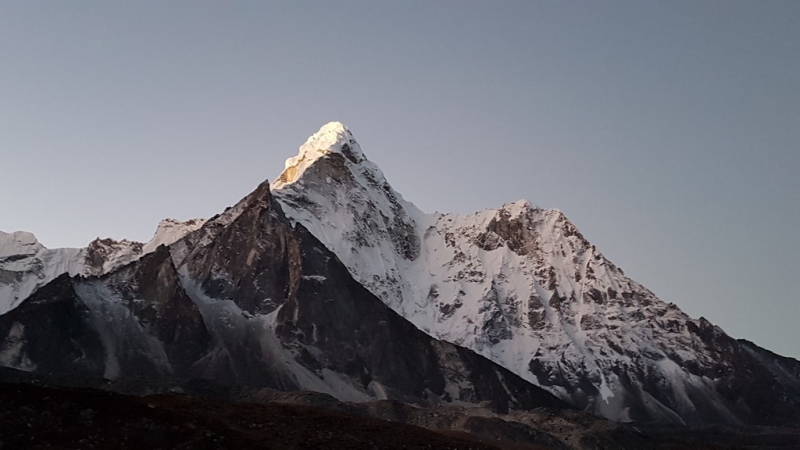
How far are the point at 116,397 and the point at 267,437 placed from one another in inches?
531

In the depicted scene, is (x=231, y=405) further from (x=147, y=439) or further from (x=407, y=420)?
(x=407, y=420)

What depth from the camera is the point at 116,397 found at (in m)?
84.4

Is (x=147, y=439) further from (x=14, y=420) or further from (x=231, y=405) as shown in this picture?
(x=231, y=405)

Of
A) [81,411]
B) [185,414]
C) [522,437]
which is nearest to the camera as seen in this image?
[81,411]

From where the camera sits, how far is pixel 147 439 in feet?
255

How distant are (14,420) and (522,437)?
123 meters

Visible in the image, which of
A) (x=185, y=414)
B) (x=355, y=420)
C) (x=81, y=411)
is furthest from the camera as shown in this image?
(x=355, y=420)

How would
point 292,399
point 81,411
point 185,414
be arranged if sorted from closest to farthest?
point 81,411 < point 185,414 < point 292,399

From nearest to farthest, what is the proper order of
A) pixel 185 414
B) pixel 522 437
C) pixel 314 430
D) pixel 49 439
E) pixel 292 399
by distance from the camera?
pixel 49 439, pixel 185 414, pixel 314 430, pixel 522 437, pixel 292 399

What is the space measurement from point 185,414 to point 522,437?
110 m

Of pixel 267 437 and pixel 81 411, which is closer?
pixel 81 411

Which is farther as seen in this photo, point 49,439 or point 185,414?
point 185,414

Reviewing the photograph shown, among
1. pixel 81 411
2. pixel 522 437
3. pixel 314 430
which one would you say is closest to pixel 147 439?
pixel 81 411

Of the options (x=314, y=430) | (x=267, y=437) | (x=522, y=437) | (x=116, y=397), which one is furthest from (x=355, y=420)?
(x=522, y=437)
